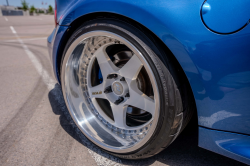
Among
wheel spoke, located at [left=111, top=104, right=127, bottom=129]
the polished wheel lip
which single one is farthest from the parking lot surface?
wheel spoke, located at [left=111, top=104, right=127, bottom=129]

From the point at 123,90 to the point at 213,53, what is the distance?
28.1 inches

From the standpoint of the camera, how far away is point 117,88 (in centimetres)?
143

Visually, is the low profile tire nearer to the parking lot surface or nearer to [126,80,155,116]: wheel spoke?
[126,80,155,116]: wheel spoke

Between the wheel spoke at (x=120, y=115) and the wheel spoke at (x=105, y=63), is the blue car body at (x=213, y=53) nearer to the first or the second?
the wheel spoke at (x=105, y=63)

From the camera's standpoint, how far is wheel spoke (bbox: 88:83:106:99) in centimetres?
155

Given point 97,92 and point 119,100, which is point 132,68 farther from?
point 97,92

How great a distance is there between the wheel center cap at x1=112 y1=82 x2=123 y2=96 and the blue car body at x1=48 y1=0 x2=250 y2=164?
21.3 inches

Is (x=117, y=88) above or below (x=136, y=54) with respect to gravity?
below

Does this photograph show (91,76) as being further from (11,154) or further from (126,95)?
(11,154)

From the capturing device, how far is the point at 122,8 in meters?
1.07

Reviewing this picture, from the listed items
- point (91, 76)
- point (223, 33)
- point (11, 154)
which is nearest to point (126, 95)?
point (91, 76)

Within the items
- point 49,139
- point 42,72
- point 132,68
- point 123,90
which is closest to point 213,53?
point 132,68

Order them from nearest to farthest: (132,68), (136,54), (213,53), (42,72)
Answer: (213,53)
(136,54)
(132,68)
(42,72)

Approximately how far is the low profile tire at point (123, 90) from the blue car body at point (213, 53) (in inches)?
3.9
